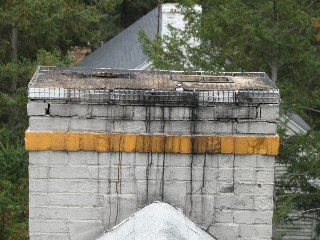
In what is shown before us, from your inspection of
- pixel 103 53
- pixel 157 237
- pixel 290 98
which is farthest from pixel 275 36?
pixel 103 53

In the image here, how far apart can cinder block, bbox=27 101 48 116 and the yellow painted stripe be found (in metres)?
0.12

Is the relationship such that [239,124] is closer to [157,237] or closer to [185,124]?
[185,124]

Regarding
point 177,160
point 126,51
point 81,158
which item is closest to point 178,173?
point 177,160

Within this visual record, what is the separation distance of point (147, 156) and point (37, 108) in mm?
735

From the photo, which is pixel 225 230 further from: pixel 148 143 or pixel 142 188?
pixel 148 143

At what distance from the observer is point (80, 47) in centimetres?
2061

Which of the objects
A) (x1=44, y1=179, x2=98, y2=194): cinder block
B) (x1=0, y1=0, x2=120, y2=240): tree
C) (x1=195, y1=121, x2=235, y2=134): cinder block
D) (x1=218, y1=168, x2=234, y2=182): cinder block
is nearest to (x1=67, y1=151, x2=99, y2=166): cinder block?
(x1=44, y1=179, x2=98, y2=194): cinder block

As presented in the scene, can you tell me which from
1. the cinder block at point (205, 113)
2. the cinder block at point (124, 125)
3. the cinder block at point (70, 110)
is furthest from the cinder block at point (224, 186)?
the cinder block at point (70, 110)

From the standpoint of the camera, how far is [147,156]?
3.72 meters

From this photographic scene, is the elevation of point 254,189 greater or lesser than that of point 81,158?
lesser

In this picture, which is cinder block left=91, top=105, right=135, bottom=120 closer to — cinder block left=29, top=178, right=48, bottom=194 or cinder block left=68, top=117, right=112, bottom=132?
cinder block left=68, top=117, right=112, bottom=132

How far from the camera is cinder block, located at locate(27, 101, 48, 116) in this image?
11.9ft

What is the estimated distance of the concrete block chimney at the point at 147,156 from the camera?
3.66 m

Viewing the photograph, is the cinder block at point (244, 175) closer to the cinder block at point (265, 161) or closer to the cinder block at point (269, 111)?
the cinder block at point (265, 161)
